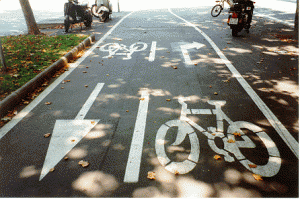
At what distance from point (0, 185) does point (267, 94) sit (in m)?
5.16

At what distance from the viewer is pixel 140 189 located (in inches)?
110

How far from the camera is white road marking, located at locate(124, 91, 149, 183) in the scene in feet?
9.86

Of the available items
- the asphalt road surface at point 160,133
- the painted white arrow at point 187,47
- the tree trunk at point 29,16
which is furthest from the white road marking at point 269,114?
the tree trunk at point 29,16

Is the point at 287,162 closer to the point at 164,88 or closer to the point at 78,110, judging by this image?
the point at 164,88

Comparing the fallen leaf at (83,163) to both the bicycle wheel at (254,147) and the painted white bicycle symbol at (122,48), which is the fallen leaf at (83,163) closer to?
the bicycle wheel at (254,147)

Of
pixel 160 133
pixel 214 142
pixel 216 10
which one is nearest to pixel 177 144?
pixel 160 133

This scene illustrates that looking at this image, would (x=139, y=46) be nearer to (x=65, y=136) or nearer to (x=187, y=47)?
(x=187, y=47)

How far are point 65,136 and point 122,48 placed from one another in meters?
5.78

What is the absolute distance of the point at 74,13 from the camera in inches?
470

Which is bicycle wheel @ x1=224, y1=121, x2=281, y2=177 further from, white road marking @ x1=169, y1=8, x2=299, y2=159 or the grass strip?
the grass strip

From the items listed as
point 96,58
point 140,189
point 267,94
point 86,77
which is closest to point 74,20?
point 96,58

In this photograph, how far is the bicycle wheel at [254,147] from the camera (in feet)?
10.0

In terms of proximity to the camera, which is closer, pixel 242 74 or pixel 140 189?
pixel 140 189

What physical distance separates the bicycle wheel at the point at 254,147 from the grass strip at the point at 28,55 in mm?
4751
